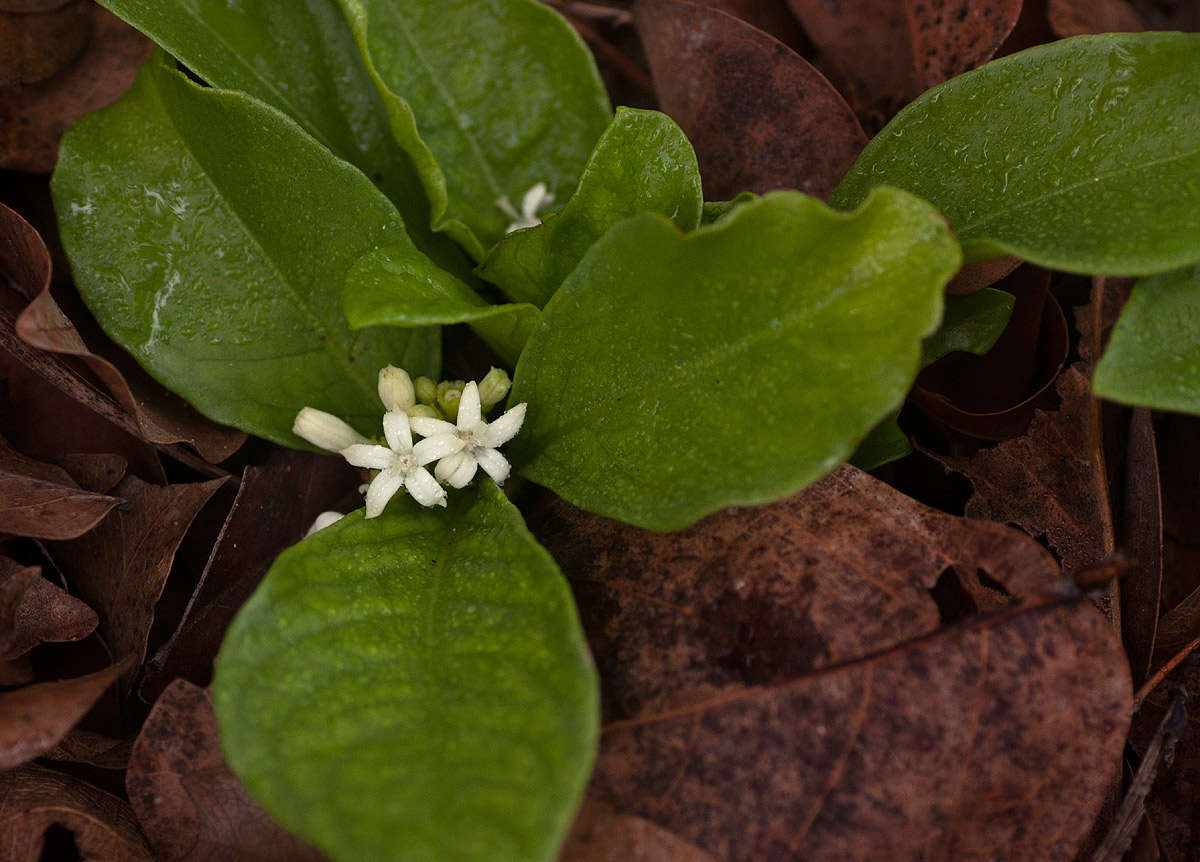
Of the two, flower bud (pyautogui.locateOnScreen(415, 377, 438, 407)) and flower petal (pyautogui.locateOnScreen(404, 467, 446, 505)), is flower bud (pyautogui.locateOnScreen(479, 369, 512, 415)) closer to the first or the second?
flower bud (pyautogui.locateOnScreen(415, 377, 438, 407))

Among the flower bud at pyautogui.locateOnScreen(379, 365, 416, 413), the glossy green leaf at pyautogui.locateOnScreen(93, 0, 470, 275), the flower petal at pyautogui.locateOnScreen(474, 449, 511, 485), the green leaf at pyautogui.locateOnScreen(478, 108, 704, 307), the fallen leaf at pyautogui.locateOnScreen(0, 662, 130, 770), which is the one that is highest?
the glossy green leaf at pyautogui.locateOnScreen(93, 0, 470, 275)

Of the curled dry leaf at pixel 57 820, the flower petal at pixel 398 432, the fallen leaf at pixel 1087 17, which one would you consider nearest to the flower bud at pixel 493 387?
the flower petal at pixel 398 432

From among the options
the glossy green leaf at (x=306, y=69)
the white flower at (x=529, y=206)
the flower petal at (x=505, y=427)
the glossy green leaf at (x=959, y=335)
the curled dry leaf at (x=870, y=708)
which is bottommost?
the curled dry leaf at (x=870, y=708)

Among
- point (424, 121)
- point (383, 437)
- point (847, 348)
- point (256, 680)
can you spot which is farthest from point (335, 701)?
point (424, 121)

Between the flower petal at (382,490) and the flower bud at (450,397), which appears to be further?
the flower bud at (450,397)

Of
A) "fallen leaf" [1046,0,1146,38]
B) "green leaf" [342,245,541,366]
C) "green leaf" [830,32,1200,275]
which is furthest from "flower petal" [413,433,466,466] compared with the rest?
"fallen leaf" [1046,0,1146,38]

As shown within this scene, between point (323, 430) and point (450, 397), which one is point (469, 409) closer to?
point (450, 397)

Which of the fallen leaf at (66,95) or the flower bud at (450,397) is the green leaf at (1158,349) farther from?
the fallen leaf at (66,95)
